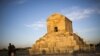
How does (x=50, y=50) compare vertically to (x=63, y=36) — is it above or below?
below

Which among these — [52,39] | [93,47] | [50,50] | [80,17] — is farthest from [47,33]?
[80,17]

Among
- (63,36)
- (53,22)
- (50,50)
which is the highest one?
(53,22)

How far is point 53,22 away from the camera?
18.1 metres

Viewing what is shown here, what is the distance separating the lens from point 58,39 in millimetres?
16844

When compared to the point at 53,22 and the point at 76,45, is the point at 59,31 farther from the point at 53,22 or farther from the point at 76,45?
the point at 76,45

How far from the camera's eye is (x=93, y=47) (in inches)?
556

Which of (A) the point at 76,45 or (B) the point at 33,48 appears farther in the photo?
(B) the point at 33,48

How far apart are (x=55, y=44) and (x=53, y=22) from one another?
2.41m

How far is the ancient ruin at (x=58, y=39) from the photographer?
15703 millimetres

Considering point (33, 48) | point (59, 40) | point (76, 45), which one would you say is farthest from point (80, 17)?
point (33, 48)

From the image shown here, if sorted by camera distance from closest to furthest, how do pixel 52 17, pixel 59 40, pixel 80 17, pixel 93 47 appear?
pixel 80 17
pixel 93 47
pixel 59 40
pixel 52 17

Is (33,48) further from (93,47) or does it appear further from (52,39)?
(93,47)

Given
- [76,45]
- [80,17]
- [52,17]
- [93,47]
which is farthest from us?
[52,17]

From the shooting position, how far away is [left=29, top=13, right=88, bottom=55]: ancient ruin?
15.7 m
